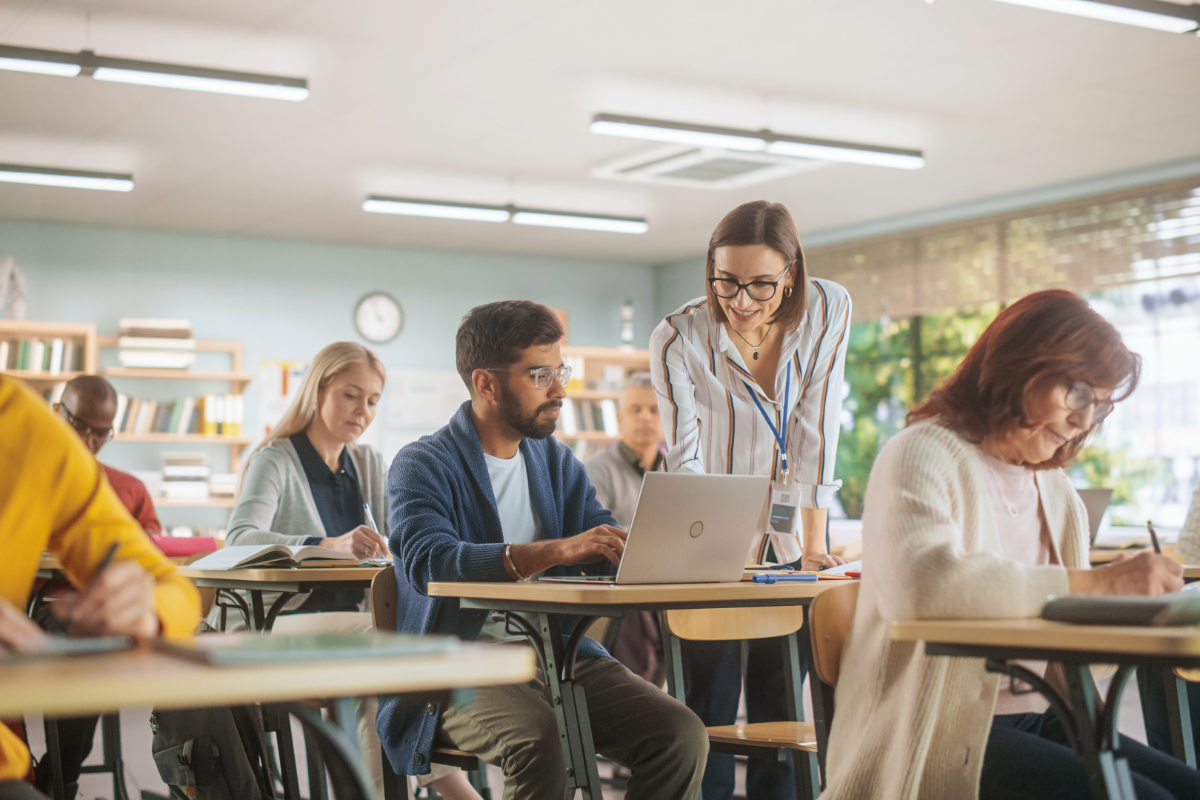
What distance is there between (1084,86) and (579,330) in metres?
5.16

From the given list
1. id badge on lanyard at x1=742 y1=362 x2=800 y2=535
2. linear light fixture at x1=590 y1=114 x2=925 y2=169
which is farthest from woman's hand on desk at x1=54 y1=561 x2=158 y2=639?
linear light fixture at x1=590 y1=114 x2=925 y2=169

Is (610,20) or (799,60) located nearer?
(610,20)

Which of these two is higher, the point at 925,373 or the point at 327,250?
the point at 327,250

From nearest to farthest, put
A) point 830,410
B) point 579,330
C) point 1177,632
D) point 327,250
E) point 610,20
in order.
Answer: point 1177,632 < point 830,410 < point 610,20 < point 327,250 < point 579,330

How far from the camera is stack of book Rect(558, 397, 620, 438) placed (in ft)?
30.4

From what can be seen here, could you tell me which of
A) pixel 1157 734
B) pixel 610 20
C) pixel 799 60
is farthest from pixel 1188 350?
pixel 1157 734

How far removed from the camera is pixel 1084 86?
Answer: 5367 mm

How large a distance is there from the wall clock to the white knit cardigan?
7.67 metres

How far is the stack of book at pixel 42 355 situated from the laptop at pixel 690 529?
21.5 feet

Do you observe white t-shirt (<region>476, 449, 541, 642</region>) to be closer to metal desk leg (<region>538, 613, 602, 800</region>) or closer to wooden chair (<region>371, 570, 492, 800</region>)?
wooden chair (<region>371, 570, 492, 800</region>)

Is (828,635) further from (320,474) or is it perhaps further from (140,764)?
(140,764)

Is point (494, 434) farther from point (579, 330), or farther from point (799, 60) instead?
point (579, 330)

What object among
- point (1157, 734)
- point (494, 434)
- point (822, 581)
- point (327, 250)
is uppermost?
point (327, 250)

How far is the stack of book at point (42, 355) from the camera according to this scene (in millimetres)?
7512
